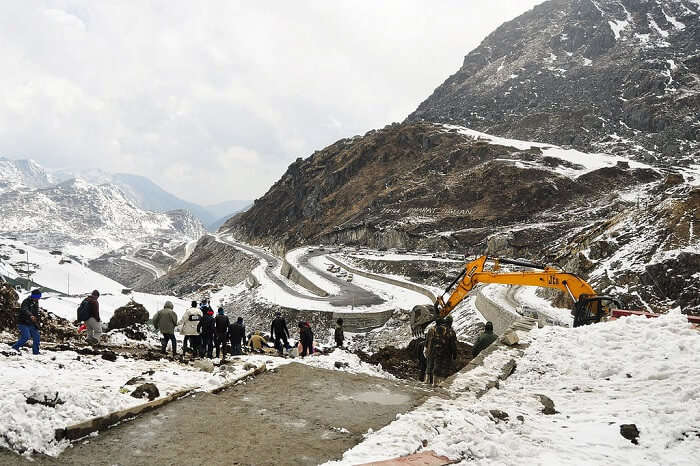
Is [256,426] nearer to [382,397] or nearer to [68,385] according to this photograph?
[382,397]

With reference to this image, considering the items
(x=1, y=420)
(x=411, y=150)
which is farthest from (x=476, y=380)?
(x=411, y=150)

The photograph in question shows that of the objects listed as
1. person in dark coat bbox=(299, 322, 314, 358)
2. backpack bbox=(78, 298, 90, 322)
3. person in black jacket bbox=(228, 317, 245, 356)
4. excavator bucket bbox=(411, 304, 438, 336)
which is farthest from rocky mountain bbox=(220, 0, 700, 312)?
backpack bbox=(78, 298, 90, 322)

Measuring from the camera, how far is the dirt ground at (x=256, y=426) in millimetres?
5156

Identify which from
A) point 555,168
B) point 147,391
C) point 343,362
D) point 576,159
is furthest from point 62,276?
point 576,159

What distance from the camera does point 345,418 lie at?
670cm

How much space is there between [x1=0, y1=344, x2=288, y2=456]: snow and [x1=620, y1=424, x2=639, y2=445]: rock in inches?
250

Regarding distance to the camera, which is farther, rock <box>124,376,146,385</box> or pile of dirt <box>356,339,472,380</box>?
pile of dirt <box>356,339,472,380</box>

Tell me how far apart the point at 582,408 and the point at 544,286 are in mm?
7194

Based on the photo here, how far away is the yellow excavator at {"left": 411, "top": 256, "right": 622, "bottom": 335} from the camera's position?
1160 centimetres

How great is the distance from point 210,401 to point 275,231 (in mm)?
83692

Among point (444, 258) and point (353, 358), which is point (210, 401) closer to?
point (353, 358)

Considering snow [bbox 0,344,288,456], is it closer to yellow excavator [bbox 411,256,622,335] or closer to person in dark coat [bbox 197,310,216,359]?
person in dark coat [bbox 197,310,216,359]

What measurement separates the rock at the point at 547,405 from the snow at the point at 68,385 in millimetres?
5519

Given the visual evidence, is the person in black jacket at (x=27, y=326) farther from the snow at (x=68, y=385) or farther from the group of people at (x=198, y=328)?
the group of people at (x=198, y=328)
